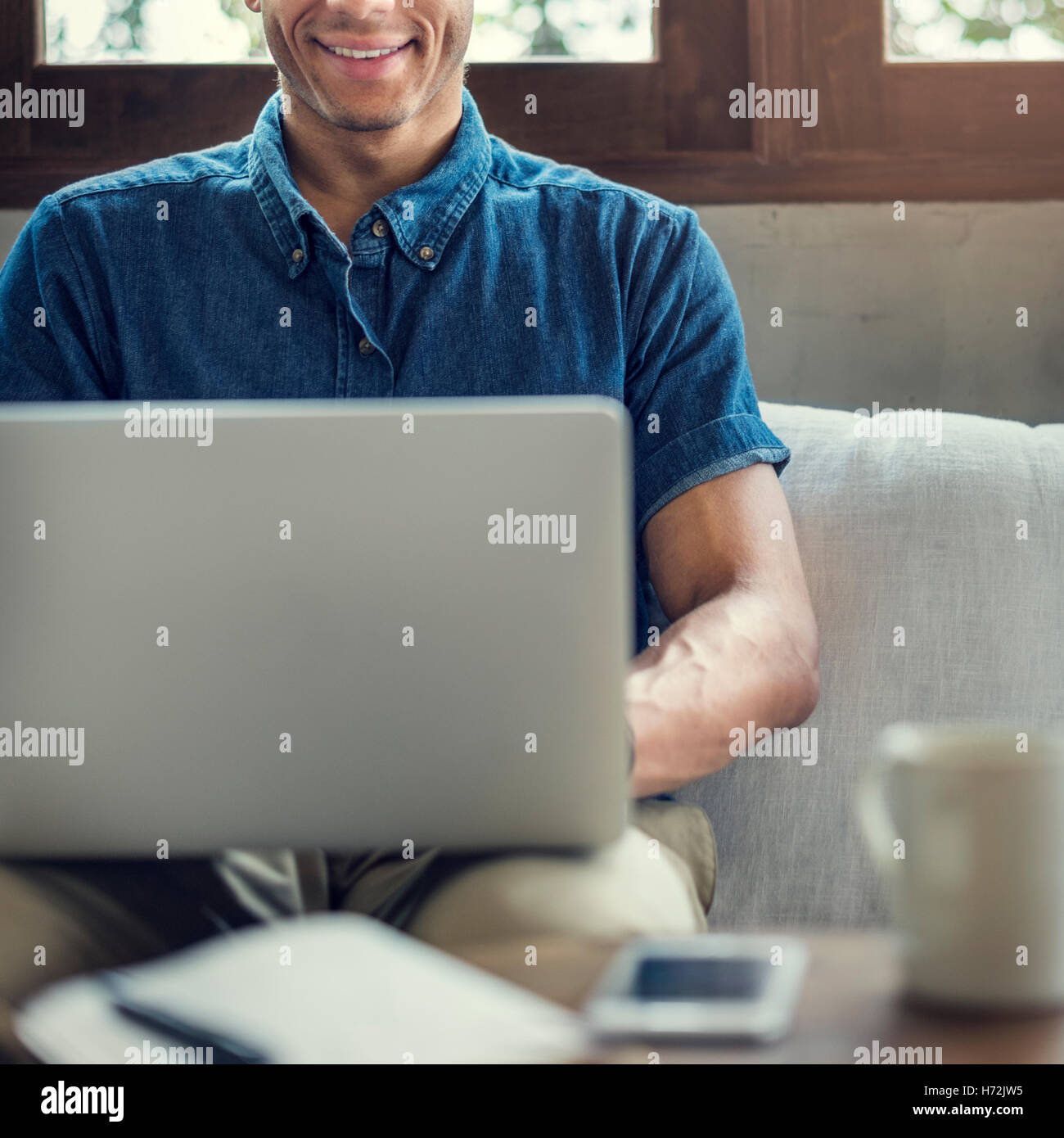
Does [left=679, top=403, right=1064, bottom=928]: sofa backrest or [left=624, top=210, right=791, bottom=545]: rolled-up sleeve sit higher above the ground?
[left=624, top=210, right=791, bottom=545]: rolled-up sleeve

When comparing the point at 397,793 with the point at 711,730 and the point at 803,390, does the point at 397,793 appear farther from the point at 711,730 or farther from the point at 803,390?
the point at 803,390

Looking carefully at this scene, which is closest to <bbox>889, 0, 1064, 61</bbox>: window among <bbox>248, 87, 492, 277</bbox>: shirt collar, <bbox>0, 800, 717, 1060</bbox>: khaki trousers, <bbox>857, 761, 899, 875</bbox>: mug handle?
<bbox>248, 87, 492, 277</bbox>: shirt collar

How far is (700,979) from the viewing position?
0.54 metres

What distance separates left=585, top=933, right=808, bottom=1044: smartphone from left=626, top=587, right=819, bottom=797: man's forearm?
0.32m

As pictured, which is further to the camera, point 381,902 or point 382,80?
point 382,80

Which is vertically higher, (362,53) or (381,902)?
(362,53)

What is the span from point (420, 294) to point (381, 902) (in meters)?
0.66

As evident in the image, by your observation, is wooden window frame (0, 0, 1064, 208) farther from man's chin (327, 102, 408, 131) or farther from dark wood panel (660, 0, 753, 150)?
man's chin (327, 102, 408, 131)

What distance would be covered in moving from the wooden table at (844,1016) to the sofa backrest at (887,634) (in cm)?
67

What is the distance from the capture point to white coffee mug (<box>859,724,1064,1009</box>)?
0.53 meters

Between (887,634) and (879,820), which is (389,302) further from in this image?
(879,820)

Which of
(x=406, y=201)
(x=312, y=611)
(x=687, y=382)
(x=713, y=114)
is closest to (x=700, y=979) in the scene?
(x=312, y=611)

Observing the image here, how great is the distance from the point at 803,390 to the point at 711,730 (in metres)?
0.80

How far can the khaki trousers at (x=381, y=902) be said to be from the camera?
0.67 metres
